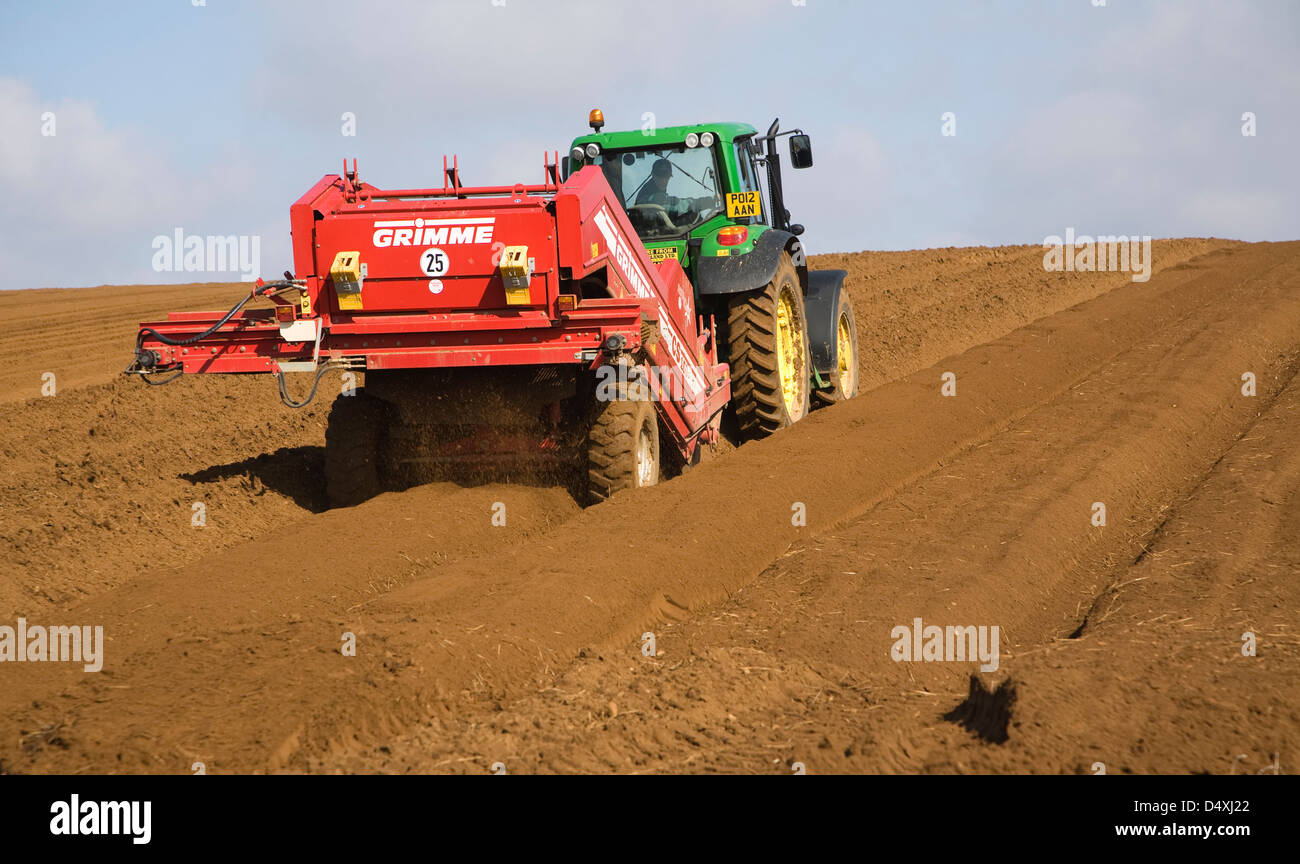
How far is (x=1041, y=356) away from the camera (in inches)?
530

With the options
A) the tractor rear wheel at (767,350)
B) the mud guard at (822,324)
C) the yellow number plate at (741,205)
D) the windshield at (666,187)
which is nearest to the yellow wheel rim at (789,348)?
the tractor rear wheel at (767,350)

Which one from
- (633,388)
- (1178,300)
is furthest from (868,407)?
(1178,300)

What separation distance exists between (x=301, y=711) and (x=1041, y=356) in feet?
36.2

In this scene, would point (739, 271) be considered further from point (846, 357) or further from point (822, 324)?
point (846, 357)

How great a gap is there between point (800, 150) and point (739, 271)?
3.95 feet

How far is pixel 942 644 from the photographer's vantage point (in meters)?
5.50

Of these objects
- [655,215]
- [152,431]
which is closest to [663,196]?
[655,215]

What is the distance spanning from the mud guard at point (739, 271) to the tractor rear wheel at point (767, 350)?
0.25m

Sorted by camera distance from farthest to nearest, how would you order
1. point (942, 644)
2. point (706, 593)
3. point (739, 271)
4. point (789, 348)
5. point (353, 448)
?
point (789, 348)
point (739, 271)
point (353, 448)
point (706, 593)
point (942, 644)

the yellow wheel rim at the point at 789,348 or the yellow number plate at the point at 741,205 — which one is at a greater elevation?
the yellow number plate at the point at 741,205

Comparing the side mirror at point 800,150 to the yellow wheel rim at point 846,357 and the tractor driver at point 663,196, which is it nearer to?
the tractor driver at point 663,196

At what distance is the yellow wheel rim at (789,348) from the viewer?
33.7 ft

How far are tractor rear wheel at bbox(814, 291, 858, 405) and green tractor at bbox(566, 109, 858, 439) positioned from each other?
1566 millimetres
